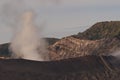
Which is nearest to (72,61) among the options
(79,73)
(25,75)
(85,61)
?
(85,61)

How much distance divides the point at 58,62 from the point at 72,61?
6.58 meters

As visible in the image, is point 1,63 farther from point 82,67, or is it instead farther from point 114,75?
point 114,75

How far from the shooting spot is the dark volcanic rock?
148375 millimetres

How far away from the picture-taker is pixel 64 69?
160250 mm

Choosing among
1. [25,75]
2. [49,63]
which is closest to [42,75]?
[25,75]

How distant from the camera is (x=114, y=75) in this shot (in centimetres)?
15700

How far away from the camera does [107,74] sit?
15725cm

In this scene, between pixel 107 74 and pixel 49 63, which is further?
pixel 49 63

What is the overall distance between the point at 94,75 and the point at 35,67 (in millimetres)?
23654

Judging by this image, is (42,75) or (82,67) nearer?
(42,75)

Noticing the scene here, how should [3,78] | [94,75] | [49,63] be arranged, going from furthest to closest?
[49,63]
[94,75]
[3,78]

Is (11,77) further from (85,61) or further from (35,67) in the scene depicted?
(85,61)

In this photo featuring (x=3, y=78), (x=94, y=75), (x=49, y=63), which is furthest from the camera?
(x=49, y=63)

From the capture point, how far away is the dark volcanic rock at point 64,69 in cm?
14838
